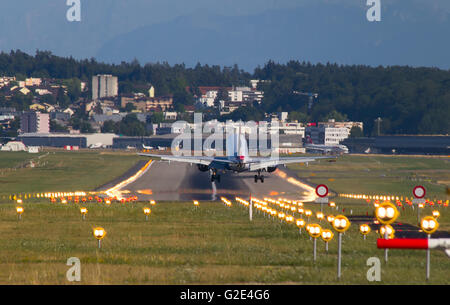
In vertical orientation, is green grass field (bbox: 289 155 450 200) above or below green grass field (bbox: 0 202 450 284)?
below

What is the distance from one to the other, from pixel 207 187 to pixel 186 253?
66.4 metres

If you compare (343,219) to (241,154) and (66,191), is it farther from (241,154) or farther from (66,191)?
(66,191)

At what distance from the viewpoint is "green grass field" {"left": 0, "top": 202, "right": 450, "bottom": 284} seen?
3275cm

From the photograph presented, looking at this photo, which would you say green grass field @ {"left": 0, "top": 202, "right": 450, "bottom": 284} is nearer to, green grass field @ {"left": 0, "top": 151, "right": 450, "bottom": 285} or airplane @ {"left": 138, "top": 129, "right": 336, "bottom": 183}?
green grass field @ {"left": 0, "top": 151, "right": 450, "bottom": 285}

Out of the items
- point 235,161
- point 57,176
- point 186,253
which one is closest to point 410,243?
point 186,253

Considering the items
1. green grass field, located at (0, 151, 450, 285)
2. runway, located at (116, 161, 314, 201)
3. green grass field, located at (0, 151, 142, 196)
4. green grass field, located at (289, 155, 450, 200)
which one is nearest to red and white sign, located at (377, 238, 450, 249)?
green grass field, located at (0, 151, 450, 285)

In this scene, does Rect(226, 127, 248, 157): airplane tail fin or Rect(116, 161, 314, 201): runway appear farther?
Rect(226, 127, 248, 157): airplane tail fin

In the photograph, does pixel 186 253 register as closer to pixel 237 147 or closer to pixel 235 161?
pixel 237 147

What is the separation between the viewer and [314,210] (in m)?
75.0

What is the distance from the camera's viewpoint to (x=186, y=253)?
4162 cm

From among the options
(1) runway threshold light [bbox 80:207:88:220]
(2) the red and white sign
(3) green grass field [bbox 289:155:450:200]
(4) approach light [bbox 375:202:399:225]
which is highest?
(4) approach light [bbox 375:202:399:225]

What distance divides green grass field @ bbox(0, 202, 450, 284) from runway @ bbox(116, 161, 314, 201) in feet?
94.7

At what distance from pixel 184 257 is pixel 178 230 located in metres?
14.5

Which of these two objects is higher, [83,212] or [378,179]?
[83,212]
